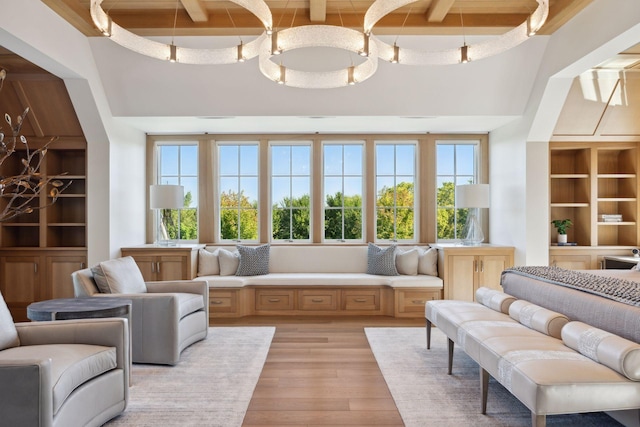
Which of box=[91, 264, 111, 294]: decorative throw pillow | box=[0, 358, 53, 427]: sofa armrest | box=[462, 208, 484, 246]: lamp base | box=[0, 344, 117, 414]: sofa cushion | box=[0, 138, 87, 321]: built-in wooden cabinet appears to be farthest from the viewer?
box=[462, 208, 484, 246]: lamp base

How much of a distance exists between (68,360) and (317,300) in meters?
3.28

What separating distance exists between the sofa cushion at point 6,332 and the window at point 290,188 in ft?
12.5

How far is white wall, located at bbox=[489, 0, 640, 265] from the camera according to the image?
344cm

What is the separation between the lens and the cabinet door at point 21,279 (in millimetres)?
5105

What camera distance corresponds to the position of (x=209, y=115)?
4.91m

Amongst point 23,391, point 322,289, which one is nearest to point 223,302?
point 322,289

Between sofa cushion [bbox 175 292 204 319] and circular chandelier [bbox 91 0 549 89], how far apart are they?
79.0 inches

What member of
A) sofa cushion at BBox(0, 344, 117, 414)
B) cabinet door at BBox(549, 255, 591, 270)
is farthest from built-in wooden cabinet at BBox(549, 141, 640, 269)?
sofa cushion at BBox(0, 344, 117, 414)

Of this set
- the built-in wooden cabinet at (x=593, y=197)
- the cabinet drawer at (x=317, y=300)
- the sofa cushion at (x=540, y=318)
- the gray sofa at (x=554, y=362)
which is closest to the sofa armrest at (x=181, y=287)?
the cabinet drawer at (x=317, y=300)

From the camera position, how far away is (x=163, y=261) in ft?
17.2

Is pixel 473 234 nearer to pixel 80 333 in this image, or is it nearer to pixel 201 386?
pixel 201 386

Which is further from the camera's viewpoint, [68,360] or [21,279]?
[21,279]

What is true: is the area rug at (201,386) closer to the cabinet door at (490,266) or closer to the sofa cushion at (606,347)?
the sofa cushion at (606,347)

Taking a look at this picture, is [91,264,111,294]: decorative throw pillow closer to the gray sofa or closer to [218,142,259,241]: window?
[218,142,259,241]: window
